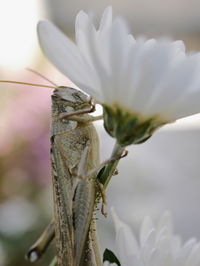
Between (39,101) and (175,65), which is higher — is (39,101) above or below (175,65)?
below

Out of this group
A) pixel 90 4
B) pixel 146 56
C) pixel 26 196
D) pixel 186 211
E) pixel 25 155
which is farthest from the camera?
pixel 90 4

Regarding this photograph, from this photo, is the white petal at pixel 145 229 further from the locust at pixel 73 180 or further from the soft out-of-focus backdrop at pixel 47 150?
the soft out-of-focus backdrop at pixel 47 150

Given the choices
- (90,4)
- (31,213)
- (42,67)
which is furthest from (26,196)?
(90,4)

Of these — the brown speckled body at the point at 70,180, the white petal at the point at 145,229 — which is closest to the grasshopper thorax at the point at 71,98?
the brown speckled body at the point at 70,180

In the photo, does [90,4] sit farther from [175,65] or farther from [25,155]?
[175,65]

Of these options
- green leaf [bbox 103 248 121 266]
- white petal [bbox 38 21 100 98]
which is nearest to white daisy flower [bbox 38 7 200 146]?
white petal [bbox 38 21 100 98]

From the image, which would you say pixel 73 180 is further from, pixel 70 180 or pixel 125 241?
pixel 125 241
